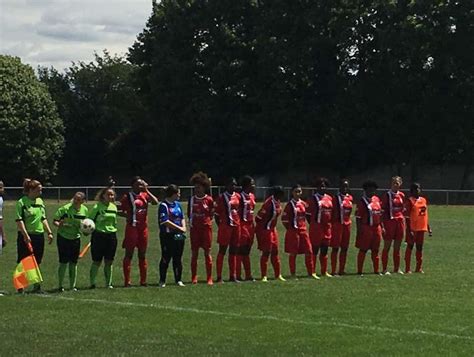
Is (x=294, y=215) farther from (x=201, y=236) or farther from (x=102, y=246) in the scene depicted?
(x=102, y=246)

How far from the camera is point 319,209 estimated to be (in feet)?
66.6

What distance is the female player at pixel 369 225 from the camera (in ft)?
68.0

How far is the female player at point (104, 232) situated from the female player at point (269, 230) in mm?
3051

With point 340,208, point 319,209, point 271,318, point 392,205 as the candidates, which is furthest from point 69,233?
point 392,205

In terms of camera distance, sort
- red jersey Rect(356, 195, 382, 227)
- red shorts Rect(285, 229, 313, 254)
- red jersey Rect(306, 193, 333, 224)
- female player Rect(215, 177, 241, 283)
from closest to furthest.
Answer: female player Rect(215, 177, 241, 283)
red shorts Rect(285, 229, 313, 254)
red jersey Rect(306, 193, 333, 224)
red jersey Rect(356, 195, 382, 227)

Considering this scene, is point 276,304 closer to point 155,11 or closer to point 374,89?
point 374,89

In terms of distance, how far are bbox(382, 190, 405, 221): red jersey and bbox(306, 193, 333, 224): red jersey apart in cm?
141

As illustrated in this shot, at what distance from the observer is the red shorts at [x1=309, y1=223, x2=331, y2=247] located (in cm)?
2038

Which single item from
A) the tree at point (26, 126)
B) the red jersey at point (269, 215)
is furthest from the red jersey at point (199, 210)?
the tree at point (26, 126)

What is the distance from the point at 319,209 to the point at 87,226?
201 inches

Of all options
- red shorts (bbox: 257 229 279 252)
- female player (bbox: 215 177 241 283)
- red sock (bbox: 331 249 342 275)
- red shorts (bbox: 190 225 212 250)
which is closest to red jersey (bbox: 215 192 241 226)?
female player (bbox: 215 177 241 283)

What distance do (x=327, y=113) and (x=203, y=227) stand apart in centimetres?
4254

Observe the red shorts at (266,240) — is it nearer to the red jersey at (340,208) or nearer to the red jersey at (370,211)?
the red jersey at (340,208)

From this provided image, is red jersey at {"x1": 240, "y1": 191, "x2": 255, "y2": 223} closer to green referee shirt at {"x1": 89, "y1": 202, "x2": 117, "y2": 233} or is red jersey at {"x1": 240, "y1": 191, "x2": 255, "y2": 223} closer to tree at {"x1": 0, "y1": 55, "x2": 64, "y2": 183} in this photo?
green referee shirt at {"x1": 89, "y1": 202, "x2": 117, "y2": 233}
